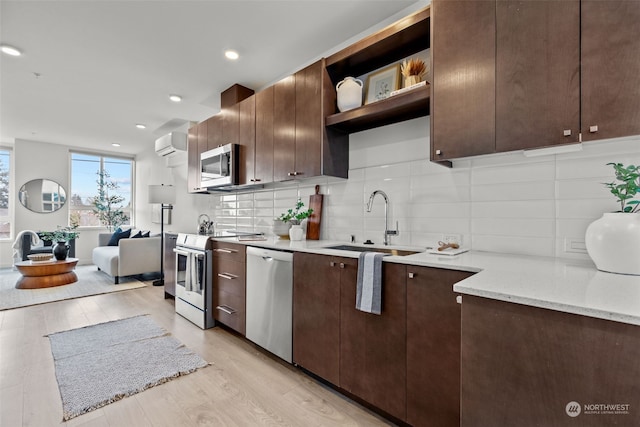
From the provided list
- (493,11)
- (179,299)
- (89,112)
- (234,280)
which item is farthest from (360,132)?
(89,112)

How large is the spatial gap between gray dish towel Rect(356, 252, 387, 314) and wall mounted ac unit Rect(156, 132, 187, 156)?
4289mm

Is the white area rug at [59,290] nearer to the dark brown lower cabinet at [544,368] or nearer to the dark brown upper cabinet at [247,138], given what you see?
the dark brown upper cabinet at [247,138]

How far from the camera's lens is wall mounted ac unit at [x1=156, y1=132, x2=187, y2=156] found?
4.79 m

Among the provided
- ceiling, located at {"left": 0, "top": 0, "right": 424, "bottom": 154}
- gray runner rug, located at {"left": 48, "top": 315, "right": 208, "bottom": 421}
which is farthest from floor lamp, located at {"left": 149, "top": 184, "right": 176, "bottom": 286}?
gray runner rug, located at {"left": 48, "top": 315, "right": 208, "bottom": 421}

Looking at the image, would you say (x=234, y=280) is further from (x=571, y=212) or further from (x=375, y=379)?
(x=571, y=212)

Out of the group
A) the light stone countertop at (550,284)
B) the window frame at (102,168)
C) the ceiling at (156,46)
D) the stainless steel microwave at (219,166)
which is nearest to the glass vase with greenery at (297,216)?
the stainless steel microwave at (219,166)

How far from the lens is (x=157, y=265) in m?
5.13

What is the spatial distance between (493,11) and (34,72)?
14.2 feet

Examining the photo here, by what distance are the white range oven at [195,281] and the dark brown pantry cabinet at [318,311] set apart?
4.21 feet

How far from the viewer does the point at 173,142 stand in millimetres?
4785

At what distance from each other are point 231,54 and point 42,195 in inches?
247

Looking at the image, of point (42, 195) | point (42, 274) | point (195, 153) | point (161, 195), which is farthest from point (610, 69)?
point (42, 195)

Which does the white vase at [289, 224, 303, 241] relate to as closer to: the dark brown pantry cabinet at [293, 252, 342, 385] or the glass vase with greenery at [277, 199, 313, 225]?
the glass vase with greenery at [277, 199, 313, 225]

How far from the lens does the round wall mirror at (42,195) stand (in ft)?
20.2
